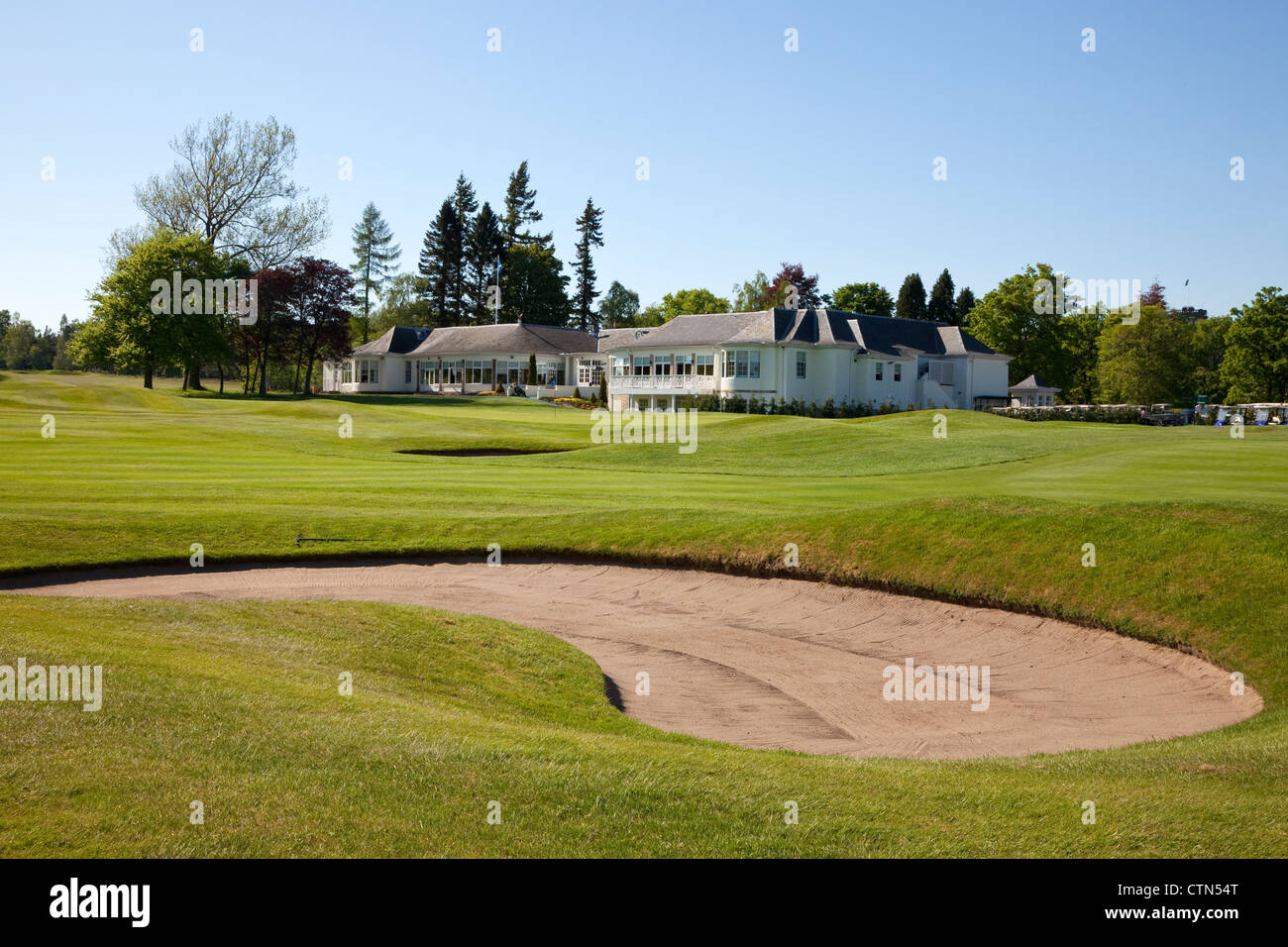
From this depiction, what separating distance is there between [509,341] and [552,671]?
83.5 m

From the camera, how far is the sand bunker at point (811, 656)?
442 inches

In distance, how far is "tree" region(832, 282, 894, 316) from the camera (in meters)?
111

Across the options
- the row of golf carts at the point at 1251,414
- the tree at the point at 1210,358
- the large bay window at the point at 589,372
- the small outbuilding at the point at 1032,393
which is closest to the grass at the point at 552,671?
the row of golf carts at the point at 1251,414

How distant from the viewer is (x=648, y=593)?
17844mm

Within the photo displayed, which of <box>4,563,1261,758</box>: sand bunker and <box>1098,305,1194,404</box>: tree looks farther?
<box>1098,305,1194,404</box>: tree

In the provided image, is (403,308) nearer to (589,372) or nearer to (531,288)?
(531,288)

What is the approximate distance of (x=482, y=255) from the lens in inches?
5153

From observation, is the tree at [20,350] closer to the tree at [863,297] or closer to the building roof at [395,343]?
the building roof at [395,343]

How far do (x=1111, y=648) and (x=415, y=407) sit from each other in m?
61.3

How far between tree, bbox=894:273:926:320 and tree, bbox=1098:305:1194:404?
2824 cm

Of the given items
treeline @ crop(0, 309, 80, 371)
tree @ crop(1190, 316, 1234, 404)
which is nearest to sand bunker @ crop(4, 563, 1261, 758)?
tree @ crop(1190, 316, 1234, 404)

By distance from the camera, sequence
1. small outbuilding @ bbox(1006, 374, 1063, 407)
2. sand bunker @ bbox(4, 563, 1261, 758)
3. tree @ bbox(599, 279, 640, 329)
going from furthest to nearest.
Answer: tree @ bbox(599, 279, 640, 329) < small outbuilding @ bbox(1006, 374, 1063, 407) < sand bunker @ bbox(4, 563, 1261, 758)

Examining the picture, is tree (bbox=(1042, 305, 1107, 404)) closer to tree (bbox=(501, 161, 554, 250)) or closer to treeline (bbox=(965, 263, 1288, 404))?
treeline (bbox=(965, 263, 1288, 404))
